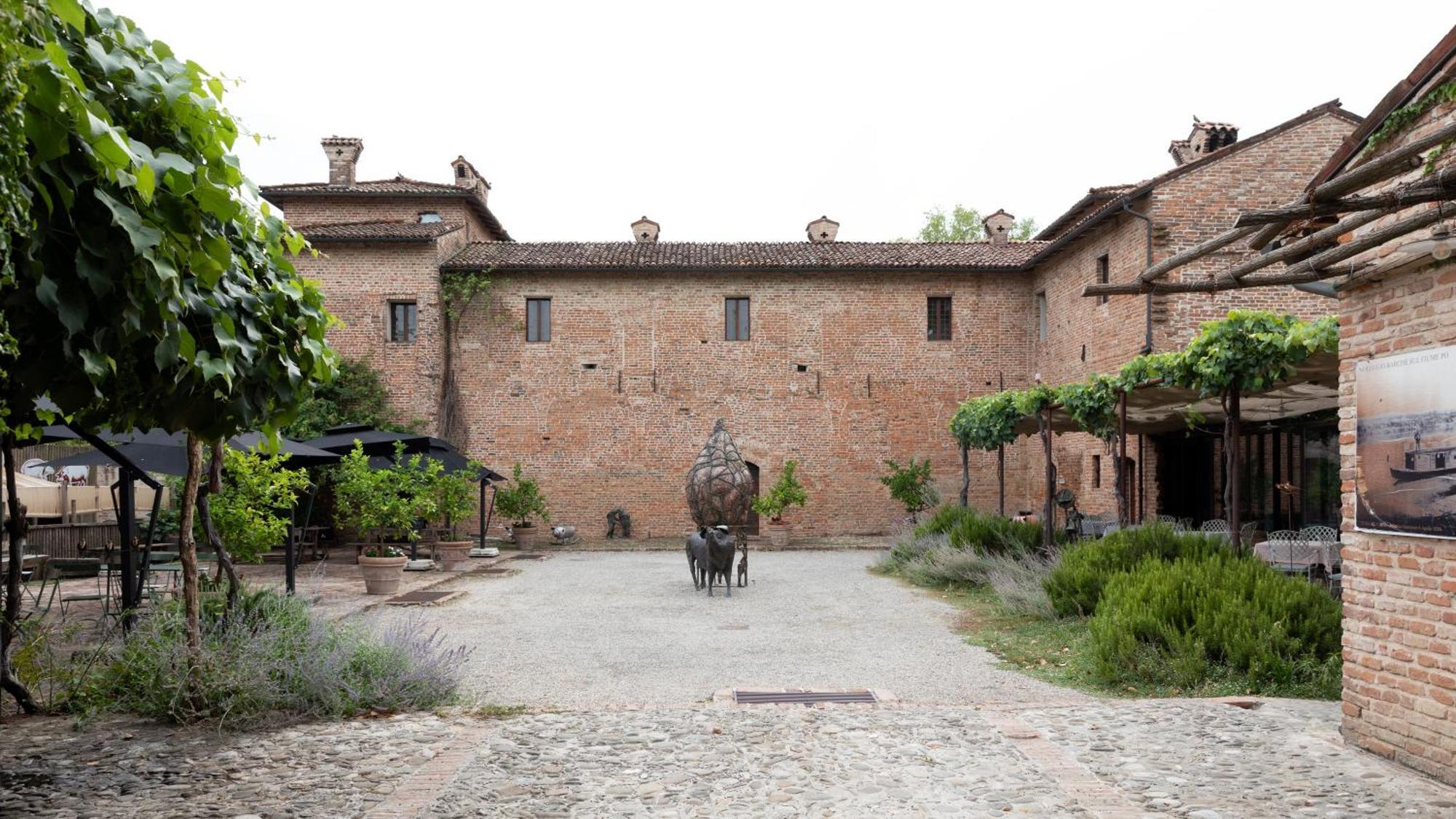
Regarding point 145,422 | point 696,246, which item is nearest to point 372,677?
point 145,422

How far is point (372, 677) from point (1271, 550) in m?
9.07

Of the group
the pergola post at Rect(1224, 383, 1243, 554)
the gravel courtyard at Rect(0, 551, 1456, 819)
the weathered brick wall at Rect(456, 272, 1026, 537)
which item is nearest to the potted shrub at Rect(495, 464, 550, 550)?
the weathered brick wall at Rect(456, 272, 1026, 537)

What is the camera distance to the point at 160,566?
31.9 feet

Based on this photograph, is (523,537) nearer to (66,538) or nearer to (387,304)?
(387,304)

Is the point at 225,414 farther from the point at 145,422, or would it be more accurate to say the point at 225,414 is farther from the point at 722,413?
the point at 722,413

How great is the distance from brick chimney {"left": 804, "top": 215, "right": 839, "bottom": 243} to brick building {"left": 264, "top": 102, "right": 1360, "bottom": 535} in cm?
317

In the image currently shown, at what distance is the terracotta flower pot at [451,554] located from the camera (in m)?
15.5

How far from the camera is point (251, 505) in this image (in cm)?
920

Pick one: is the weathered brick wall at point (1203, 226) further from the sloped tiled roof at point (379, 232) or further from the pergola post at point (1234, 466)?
the sloped tiled roof at point (379, 232)

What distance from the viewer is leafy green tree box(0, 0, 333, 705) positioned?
2.24m

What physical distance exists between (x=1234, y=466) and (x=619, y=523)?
14.6 meters

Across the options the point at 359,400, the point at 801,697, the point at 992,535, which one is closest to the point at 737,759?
the point at 801,697

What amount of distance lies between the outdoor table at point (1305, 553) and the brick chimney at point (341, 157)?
72.7ft

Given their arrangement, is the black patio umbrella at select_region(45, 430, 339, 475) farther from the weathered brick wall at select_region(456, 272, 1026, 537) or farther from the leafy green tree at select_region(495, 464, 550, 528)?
the weathered brick wall at select_region(456, 272, 1026, 537)
